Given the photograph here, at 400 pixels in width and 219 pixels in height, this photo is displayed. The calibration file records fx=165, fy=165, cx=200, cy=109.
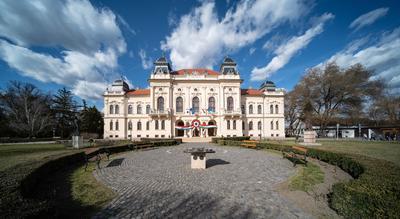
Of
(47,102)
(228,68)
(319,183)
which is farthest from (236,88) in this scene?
(47,102)

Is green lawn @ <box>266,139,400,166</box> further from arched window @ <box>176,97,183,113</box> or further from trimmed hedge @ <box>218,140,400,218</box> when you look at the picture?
arched window @ <box>176,97,183,113</box>

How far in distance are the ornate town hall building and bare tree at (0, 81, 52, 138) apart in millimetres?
11217

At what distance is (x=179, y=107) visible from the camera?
123ft

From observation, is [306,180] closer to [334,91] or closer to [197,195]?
[197,195]

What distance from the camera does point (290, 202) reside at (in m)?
4.65

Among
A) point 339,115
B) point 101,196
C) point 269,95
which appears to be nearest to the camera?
point 101,196

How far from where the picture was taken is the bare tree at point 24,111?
30.7 meters

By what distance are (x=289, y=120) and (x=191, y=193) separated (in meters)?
50.5

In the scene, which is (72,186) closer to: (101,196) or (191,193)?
(101,196)

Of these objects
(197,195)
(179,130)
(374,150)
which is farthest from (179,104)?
(197,195)

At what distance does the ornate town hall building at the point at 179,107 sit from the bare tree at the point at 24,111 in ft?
36.8

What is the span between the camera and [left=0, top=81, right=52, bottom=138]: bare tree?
101 ft

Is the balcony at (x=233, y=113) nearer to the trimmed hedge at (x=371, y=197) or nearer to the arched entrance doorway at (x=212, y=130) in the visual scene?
the arched entrance doorway at (x=212, y=130)

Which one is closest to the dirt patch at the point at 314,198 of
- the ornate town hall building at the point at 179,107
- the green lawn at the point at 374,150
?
the green lawn at the point at 374,150
